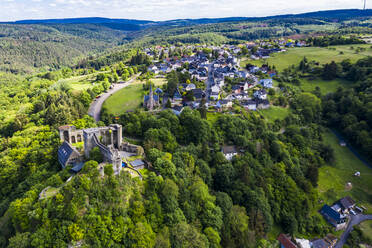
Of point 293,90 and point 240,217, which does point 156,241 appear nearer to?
point 240,217

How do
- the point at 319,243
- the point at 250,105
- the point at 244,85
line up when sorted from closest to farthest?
the point at 319,243 < the point at 250,105 < the point at 244,85

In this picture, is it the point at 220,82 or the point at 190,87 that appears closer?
the point at 190,87

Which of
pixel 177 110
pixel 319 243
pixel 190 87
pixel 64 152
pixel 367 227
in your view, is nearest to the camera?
pixel 64 152

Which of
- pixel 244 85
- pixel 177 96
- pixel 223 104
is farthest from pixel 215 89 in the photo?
pixel 177 96

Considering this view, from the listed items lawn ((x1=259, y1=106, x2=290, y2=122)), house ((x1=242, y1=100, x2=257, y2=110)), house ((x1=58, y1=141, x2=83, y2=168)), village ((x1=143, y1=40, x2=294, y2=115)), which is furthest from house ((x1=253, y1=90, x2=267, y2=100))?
house ((x1=58, y1=141, x2=83, y2=168))

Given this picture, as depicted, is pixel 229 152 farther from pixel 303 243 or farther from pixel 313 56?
pixel 313 56

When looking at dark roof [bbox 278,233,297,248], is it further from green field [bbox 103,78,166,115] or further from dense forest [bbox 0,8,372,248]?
green field [bbox 103,78,166,115]

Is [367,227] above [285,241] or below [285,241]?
below
